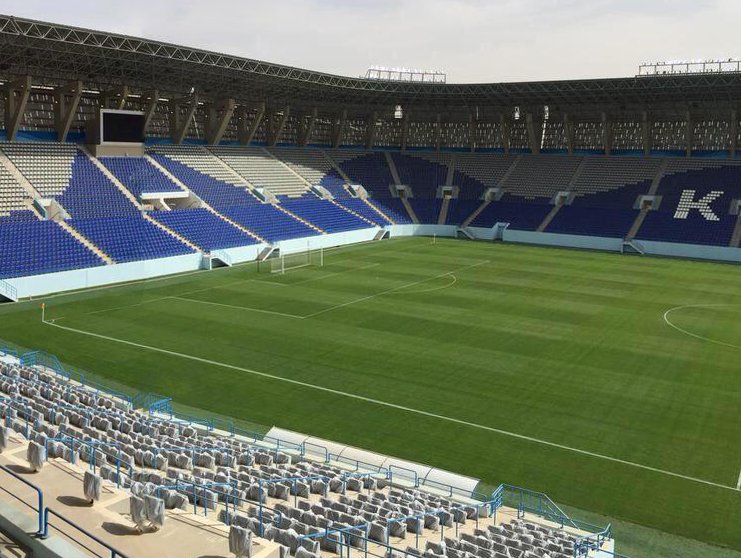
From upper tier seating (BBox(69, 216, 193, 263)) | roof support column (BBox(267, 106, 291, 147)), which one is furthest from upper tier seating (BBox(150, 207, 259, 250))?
roof support column (BBox(267, 106, 291, 147))

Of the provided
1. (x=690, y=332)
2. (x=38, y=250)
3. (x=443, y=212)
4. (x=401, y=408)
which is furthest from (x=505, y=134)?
(x=401, y=408)

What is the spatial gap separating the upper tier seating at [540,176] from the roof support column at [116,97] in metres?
38.4

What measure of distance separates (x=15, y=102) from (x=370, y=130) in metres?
40.1

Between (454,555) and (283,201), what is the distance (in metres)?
53.7

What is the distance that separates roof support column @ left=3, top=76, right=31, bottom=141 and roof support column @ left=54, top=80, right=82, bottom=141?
2.72 meters

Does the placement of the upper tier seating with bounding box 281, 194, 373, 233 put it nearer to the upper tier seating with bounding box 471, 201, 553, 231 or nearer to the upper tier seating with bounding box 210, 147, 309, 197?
the upper tier seating with bounding box 210, 147, 309, 197

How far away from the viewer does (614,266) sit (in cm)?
5138

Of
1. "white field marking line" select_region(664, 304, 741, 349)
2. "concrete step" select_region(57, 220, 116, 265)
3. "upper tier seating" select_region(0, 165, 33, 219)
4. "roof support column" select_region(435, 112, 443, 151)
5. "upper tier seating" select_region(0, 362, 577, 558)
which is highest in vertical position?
"roof support column" select_region(435, 112, 443, 151)

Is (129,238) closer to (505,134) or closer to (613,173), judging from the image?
(505,134)

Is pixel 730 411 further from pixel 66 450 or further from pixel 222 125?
pixel 222 125

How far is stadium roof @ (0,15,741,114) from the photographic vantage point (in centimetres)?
4469

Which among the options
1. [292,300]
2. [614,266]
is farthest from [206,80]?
[614,266]

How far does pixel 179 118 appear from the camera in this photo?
6203 cm

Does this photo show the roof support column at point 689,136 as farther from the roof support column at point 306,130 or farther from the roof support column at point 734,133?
the roof support column at point 306,130
